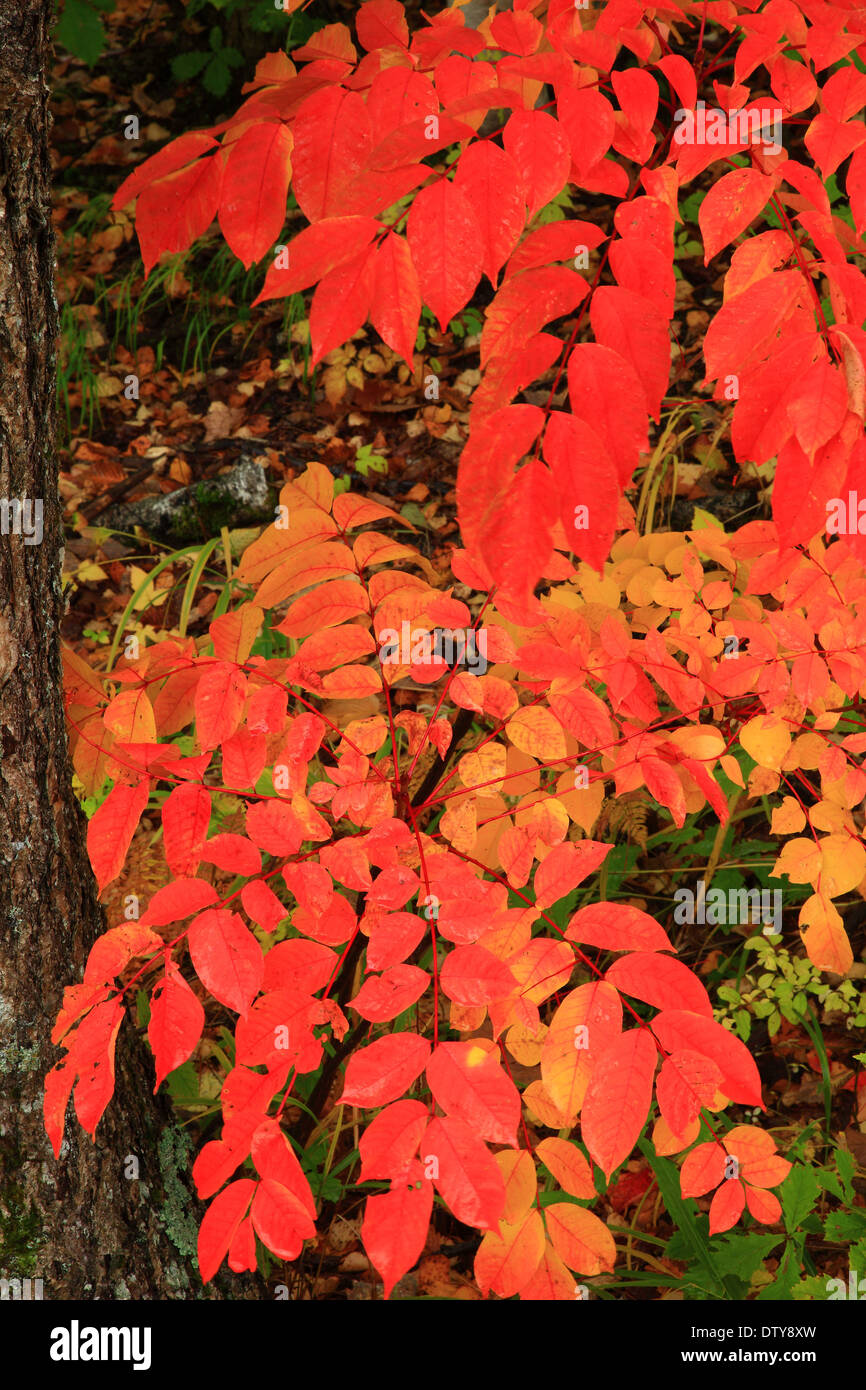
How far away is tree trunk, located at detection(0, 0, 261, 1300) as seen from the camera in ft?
4.03

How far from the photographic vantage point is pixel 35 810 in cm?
131

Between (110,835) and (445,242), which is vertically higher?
(445,242)

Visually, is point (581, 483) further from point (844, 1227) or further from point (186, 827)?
point (844, 1227)

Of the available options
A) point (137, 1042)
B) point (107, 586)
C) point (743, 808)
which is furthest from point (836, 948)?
point (107, 586)

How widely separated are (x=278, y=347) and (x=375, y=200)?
2669mm

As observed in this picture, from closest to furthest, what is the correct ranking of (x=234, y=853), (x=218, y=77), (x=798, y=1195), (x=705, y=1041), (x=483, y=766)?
(x=705, y=1041)
(x=234, y=853)
(x=483, y=766)
(x=798, y=1195)
(x=218, y=77)

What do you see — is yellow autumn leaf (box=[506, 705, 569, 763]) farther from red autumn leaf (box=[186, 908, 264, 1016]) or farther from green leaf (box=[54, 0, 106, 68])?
green leaf (box=[54, 0, 106, 68])

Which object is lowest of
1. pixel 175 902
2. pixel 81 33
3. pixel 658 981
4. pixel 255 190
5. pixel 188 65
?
pixel 658 981

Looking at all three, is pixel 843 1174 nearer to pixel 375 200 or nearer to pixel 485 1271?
pixel 485 1271

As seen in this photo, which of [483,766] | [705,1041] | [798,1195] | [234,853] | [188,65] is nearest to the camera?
[705,1041]

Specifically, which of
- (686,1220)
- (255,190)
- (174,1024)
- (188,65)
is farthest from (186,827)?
(188,65)

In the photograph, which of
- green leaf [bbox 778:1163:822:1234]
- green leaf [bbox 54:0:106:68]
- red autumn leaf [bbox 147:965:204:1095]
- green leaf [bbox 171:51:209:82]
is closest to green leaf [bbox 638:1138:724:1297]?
green leaf [bbox 778:1163:822:1234]

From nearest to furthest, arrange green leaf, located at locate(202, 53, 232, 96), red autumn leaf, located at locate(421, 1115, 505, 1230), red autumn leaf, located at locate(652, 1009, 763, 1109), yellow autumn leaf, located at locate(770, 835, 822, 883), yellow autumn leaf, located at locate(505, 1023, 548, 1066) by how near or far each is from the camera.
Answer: red autumn leaf, located at locate(421, 1115, 505, 1230) < red autumn leaf, located at locate(652, 1009, 763, 1109) < yellow autumn leaf, located at locate(505, 1023, 548, 1066) < yellow autumn leaf, located at locate(770, 835, 822, 883) < green leaf, located at locate(202, 53, 232, 96)

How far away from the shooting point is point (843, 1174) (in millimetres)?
1526
